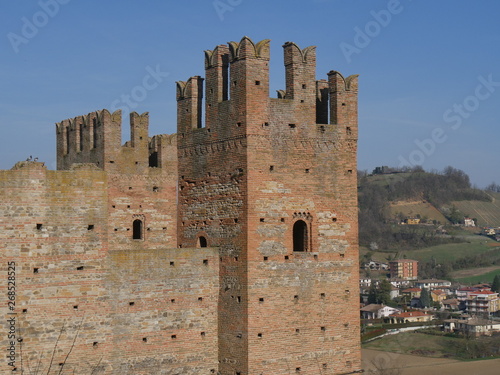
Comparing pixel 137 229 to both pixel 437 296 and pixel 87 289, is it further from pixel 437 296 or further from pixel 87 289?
pixel 437 296

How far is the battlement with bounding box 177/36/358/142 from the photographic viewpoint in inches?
878

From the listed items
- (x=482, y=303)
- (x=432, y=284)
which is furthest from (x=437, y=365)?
(x=432, y=284)

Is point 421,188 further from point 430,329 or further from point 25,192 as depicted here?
point 25,192

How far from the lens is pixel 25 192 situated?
63.1 feet

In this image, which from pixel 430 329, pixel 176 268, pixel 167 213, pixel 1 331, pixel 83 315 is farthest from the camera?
pixel 430 329

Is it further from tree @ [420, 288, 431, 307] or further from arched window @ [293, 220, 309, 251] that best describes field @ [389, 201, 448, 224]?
arched window @ [293, 220, 309, 251]

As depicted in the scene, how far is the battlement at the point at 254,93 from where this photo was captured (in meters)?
22.3

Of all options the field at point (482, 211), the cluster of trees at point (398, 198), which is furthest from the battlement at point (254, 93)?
the field at point (482, 211)

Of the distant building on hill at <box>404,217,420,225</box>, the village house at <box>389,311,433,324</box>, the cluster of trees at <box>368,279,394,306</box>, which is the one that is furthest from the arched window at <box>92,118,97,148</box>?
the distant building on hill at <box>404,217,420,225</box>

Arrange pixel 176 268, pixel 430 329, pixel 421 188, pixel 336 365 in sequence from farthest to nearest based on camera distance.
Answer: pixel 421 188, pixel 430 329, pixel 336 365, pixel 176 268

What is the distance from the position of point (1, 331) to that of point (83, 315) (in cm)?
223

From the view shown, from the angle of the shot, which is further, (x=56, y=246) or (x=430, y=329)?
(x=430, y=329)

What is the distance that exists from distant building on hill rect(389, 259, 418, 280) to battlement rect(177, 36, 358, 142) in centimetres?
11155

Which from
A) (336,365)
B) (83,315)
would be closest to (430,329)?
(336,365)
